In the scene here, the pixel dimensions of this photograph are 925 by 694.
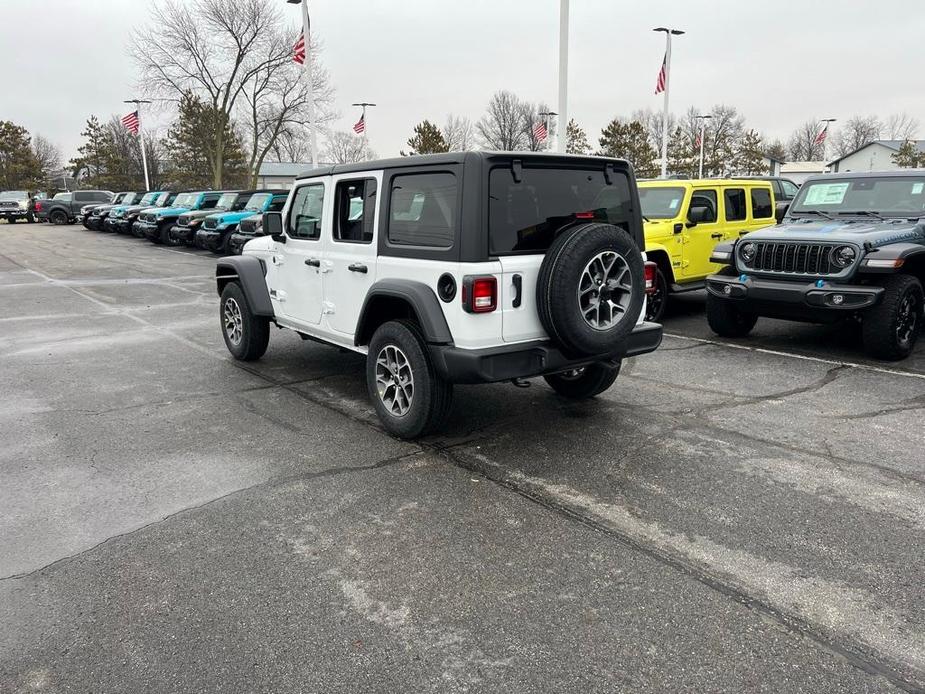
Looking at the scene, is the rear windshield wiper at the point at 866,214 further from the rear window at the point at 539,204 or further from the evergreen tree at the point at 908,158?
the evergreen tree at the point at 908,158

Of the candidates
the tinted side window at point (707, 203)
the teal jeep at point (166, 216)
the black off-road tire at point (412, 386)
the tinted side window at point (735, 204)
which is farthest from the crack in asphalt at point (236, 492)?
the teal jeep at point (166, 216)

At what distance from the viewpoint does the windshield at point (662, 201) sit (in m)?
9.45

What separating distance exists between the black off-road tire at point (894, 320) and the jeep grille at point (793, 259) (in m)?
0.52

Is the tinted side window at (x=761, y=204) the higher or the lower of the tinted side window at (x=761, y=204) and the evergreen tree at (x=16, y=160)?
the lower

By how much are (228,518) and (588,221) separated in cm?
299

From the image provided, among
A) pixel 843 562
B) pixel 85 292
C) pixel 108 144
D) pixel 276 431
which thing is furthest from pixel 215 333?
pixel 108 144

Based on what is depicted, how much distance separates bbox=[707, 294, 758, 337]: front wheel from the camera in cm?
815

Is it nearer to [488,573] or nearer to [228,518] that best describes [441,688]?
[488,573]

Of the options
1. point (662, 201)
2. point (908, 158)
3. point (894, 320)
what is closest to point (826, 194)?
point (662, 201)

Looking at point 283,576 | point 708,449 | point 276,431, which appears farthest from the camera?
point 276,431

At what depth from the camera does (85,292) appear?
1259 centimetres

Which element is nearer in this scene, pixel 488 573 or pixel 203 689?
pixel 203 689

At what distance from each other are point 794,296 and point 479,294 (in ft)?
14.3

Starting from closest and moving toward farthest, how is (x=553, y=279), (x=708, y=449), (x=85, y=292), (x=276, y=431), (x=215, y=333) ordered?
(x=553, y=279) < (x=708, y=449) < (x=276, y=431) < (x=215, y=333) < (x=85, y=292)
